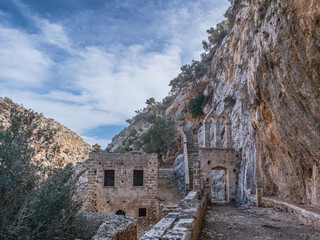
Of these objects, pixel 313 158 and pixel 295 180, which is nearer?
pixel 313 158

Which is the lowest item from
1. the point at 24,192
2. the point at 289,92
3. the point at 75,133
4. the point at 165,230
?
the point at 165,230

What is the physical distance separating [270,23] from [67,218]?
898 centimetres

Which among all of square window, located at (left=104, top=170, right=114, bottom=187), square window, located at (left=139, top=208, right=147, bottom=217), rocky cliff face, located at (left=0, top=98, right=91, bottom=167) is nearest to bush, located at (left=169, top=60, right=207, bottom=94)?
rocky cliff face, located at (left=0, top=98, right=91, bottom=167)

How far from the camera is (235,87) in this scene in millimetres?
23172

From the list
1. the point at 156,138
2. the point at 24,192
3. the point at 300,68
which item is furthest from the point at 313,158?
the point at 156,138

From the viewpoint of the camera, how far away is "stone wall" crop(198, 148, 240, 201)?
603 inches

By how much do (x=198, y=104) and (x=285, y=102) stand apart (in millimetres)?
24709

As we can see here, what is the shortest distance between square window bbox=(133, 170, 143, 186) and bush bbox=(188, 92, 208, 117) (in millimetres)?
17773

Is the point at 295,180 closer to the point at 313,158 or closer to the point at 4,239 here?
the point at 313,158

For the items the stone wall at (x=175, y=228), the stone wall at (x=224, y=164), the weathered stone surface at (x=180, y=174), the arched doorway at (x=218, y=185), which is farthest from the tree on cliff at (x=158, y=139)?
the stone wall at (x=175, y=228)

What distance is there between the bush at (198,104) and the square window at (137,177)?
17773 mm

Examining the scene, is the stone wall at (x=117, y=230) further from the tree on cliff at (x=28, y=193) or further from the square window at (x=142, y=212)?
the square window at (x=142, y=212)

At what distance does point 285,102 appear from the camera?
8.51 m

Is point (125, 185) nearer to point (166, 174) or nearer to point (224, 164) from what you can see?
point (224, 164)
